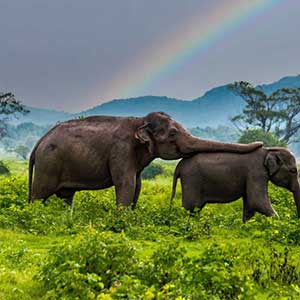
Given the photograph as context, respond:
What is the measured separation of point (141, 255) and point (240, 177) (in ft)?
13.9

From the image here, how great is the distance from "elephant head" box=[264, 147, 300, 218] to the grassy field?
38.2 inches

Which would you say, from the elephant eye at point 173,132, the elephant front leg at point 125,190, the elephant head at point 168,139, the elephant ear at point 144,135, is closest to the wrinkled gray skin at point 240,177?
the elephant head at point 168,139

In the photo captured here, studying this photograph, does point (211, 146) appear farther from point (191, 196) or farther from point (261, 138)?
point (261, 138)

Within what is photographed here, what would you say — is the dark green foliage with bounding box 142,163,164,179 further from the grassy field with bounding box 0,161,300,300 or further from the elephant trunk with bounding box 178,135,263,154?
the elephant trunk with bounding box 178,135,263,154

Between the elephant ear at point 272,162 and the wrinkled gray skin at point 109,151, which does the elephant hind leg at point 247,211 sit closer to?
the elephant ear at point 272,162

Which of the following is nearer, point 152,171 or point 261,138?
point 152,171

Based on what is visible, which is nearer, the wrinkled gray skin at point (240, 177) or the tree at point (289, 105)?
the wrinkled gray skin at point (240, 177)

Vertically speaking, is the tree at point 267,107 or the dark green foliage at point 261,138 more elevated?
the tree at point 267,107

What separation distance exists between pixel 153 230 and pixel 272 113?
53.2m

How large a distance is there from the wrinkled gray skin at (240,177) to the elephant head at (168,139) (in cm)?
25

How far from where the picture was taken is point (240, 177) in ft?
38.9

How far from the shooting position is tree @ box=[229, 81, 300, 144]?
61844 millimetres

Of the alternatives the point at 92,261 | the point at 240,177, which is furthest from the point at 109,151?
the point at 92,261

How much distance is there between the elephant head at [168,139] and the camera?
12406 millimetres
